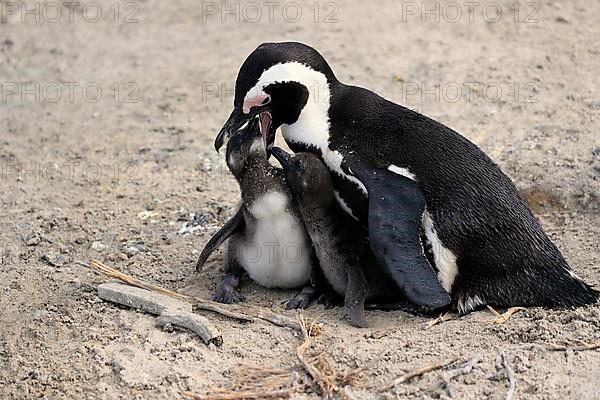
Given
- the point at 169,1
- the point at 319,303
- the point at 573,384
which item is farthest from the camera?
the point at 169,1

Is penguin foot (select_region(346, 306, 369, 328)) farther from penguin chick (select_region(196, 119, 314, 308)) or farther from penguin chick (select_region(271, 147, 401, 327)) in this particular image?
penguin chick (select_region(196, 119, 314, 308))

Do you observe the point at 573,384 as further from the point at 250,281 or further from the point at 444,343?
the point at 250,281

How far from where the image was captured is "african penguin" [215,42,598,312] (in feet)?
13.1

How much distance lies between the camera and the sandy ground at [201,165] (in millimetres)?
3621

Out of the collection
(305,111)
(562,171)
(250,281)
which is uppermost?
(305,111)

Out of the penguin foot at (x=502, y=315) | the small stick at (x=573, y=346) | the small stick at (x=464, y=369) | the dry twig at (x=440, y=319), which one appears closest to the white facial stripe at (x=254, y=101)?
the dry twig at (x=440, y=319)

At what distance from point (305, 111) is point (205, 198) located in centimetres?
144

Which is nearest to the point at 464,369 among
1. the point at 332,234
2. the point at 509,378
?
the point at 509,378

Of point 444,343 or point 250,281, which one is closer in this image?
point 444,343

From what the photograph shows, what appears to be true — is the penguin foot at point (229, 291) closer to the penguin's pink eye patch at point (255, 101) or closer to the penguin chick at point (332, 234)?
the penguin chick at point (332, 234)

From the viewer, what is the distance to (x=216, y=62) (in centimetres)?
717

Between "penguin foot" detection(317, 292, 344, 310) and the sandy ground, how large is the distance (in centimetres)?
8

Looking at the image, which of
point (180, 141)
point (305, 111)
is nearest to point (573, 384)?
point (305, 111)

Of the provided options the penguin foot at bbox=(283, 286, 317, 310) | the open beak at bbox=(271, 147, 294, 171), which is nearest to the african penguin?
the open beak at bbox=(271, 147, 294, 171)
